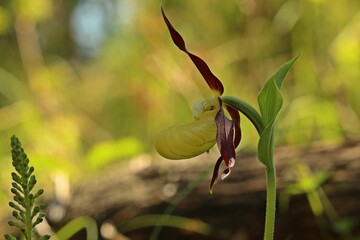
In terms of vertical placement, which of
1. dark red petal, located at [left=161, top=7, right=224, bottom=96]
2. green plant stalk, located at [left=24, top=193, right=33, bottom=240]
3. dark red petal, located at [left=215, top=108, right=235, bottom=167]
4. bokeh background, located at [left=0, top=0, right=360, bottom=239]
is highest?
bokeh background, located at [left=0, top=0, right=360, bottom=239]

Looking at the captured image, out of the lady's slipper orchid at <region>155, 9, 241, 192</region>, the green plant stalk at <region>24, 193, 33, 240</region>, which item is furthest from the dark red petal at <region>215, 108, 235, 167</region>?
the green plant stalk at <region>24, 193, 33, 240</region>

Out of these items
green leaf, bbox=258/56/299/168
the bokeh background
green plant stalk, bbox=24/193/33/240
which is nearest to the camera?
green plant stalk, bbox=24/193/33/240

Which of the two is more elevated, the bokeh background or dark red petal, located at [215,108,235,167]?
the bokeh background

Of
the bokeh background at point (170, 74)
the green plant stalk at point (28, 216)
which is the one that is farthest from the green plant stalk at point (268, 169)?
the bokeh background at point (170, 74)

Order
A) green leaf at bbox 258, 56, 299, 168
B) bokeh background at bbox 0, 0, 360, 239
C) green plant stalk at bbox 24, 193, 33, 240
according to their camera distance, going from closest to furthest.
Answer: green plant stalk at bbox 24, 193, 33, 240
green leaf at bbox 258, 56, 299, 168
bokeh background at bbox 0, 0, 360, 239

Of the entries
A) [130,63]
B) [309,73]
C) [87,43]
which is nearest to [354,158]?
[309,73]

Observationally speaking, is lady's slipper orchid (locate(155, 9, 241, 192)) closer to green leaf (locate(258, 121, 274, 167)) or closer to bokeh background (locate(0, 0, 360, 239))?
green leaf (locate(258, 121, 274, 167))

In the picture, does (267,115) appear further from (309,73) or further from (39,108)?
(39,108)

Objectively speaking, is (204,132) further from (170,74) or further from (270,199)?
(170,74)
